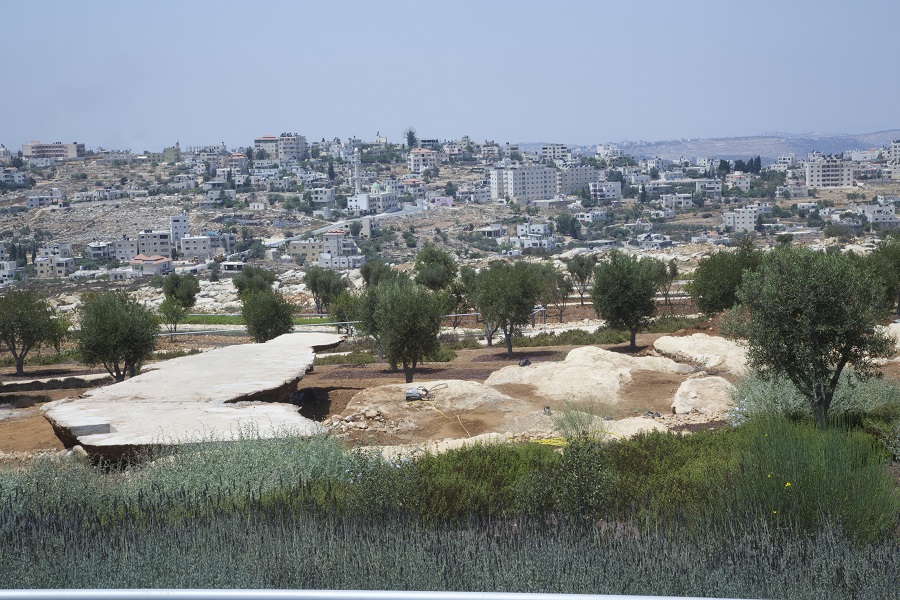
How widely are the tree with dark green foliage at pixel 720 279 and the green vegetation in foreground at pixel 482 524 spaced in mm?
21859

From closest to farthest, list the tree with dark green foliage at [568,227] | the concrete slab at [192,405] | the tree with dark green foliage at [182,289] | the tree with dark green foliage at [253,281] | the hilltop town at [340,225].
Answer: the concrete slab at [192,405], the tree with dark green foliage at [253,281], the tree with dark green foliage at [182,289], the hilltop town at [340,225], the tree with dark green foliage at [568,227]

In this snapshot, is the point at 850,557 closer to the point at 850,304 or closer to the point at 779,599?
the point at 779,599

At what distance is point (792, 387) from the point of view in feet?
42.5

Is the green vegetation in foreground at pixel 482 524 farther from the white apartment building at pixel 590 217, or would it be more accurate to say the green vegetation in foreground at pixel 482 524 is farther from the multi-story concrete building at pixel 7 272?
the white apartment building at pixel 590 217

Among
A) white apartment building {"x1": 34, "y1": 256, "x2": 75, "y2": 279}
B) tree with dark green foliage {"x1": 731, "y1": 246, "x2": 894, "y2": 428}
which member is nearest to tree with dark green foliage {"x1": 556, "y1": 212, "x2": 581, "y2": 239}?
white apartment building {"x1": 34, "y1": 256, "x2": 75, "y2": 279}

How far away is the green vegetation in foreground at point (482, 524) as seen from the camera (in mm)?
5570

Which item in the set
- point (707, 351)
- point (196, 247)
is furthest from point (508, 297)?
point (196, 247)

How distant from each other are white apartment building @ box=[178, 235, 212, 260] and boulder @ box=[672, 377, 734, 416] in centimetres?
12432

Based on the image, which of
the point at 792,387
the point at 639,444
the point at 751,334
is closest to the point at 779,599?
the point at 639,444

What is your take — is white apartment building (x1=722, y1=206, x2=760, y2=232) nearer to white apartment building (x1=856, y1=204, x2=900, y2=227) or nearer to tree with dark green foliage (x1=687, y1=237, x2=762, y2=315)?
white apartment building (x1=856, y1=204, x2=900, y2=227)

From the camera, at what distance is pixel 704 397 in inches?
597

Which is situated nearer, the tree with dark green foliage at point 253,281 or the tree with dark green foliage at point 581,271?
the tree with dark green foliage at point 253,281

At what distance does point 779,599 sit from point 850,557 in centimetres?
96

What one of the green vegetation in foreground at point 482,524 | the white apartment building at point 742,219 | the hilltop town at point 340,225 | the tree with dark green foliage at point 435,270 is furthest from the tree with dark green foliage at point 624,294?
the white apartment building at point 742,219
